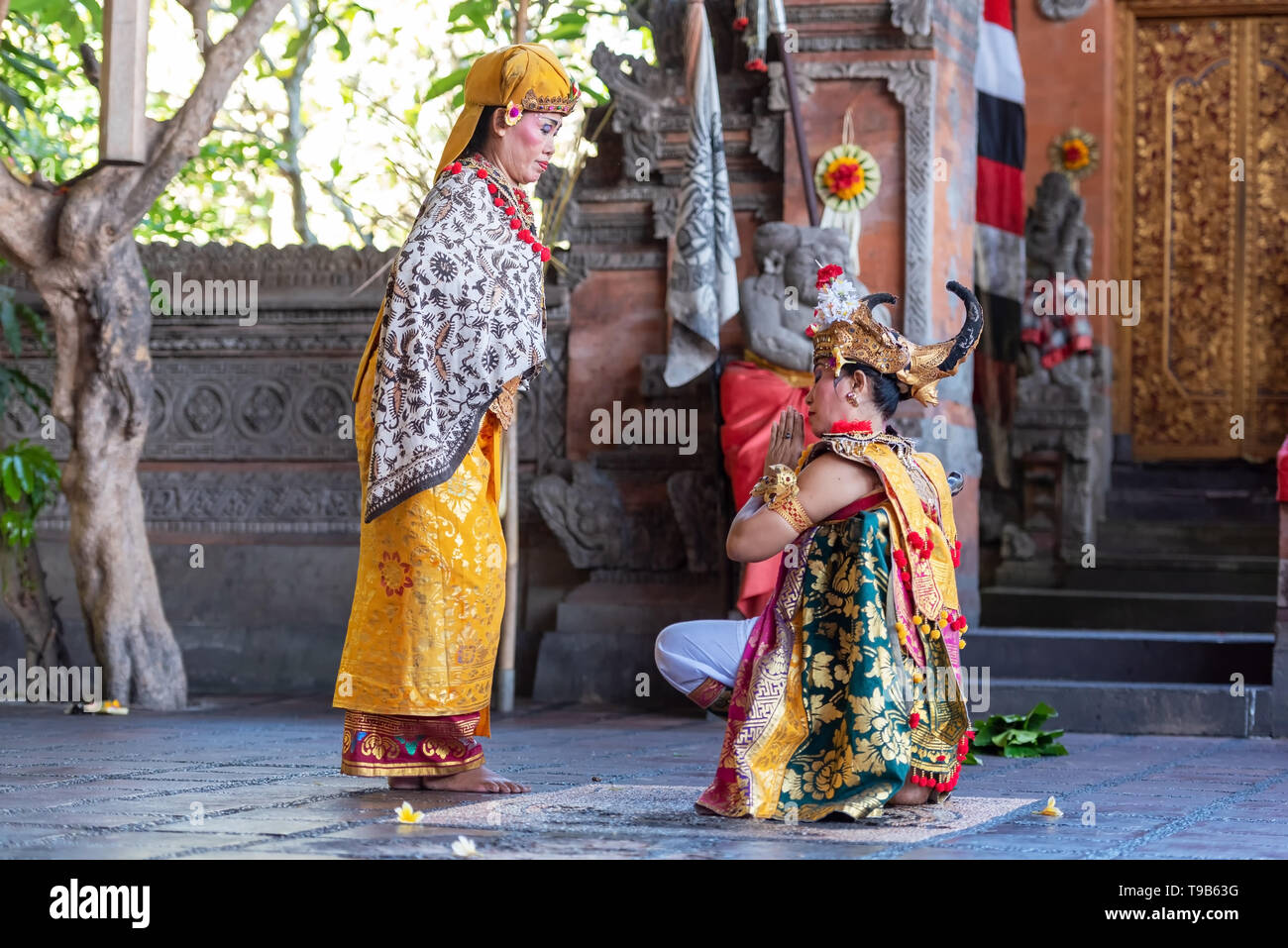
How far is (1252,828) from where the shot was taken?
4125 mm

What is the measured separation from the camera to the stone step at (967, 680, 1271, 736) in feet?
22.5

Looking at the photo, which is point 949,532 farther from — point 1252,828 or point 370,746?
point 370,746

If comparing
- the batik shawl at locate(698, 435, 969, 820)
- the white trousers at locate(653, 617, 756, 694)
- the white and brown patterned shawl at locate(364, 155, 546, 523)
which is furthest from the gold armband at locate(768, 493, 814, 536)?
the white and brown patterned shawl at locate(364, 155, 546, 523)

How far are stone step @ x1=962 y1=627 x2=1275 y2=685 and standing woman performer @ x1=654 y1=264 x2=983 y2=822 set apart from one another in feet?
10.5

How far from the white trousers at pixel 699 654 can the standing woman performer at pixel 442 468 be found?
1.64ft

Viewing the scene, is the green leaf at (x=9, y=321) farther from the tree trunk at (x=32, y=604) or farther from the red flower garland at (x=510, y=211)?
the red flower garland at (x=510, y=211)

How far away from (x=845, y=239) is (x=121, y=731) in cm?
364

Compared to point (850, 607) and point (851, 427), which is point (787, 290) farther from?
point (850, 607)

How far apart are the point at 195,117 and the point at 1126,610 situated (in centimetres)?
510

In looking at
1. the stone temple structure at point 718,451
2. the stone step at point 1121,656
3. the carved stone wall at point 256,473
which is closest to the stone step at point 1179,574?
the stone temple structure at point 718,451

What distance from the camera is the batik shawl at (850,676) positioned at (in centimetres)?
409

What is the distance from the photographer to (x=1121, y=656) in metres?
7.46

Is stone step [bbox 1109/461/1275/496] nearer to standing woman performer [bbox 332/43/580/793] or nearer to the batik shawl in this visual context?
the batik shawl
